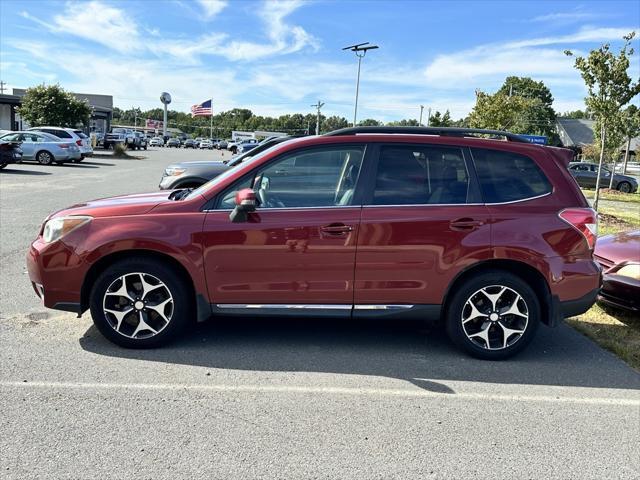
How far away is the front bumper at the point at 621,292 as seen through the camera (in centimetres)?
541

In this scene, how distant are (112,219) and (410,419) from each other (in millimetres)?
2771

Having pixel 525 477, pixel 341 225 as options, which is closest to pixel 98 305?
pixel 341 225

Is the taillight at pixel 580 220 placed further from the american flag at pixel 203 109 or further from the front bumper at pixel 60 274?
the american flag at pixel 203 109

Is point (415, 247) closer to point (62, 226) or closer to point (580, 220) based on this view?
point (580, 220)

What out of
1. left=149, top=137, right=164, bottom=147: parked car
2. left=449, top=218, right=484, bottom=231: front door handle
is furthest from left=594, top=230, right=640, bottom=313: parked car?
left=149, top=137, right=164, bottom=147: parked car

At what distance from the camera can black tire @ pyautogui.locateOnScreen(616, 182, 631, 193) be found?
27688 mm

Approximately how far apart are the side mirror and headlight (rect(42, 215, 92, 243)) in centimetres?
122

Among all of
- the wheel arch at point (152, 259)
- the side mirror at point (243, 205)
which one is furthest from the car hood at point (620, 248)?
the wheel arch at point (152, 259)

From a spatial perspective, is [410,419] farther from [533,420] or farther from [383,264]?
[383,264]

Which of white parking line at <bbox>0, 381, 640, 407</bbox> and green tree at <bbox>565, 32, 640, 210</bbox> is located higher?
green tree at <bbox>565, 32, 640, 210</bbox>

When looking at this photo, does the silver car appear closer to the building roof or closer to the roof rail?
the roof rail

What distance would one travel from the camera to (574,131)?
250 ft

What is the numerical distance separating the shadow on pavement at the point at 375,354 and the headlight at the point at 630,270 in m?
0.89

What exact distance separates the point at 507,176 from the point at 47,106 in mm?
36431
